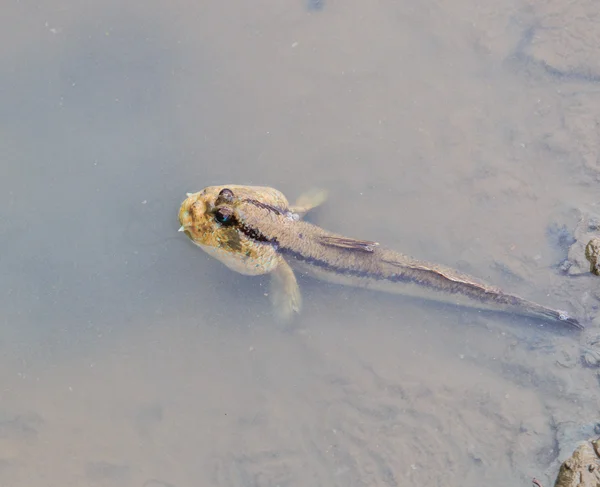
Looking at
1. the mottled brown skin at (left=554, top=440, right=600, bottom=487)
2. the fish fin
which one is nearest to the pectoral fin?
the fish fin

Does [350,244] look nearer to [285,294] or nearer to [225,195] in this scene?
[285,294]

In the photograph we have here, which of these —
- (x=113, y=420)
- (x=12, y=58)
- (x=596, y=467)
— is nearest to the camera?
(x=596, y=467)

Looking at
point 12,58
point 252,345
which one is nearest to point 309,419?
point 252,345

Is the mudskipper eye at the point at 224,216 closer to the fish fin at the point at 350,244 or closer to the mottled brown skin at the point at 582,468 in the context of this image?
the fish fin at the point at 350,244

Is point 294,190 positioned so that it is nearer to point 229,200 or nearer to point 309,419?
point 229,200

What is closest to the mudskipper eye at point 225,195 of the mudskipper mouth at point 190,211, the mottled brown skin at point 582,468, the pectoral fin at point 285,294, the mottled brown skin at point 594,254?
the mudskipper mouth at point 190,211

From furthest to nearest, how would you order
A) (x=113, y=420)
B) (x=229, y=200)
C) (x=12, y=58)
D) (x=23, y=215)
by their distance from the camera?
(x=12, y=58), (x=23, y=215), (x=113, y=420), (x=229, y=200)
